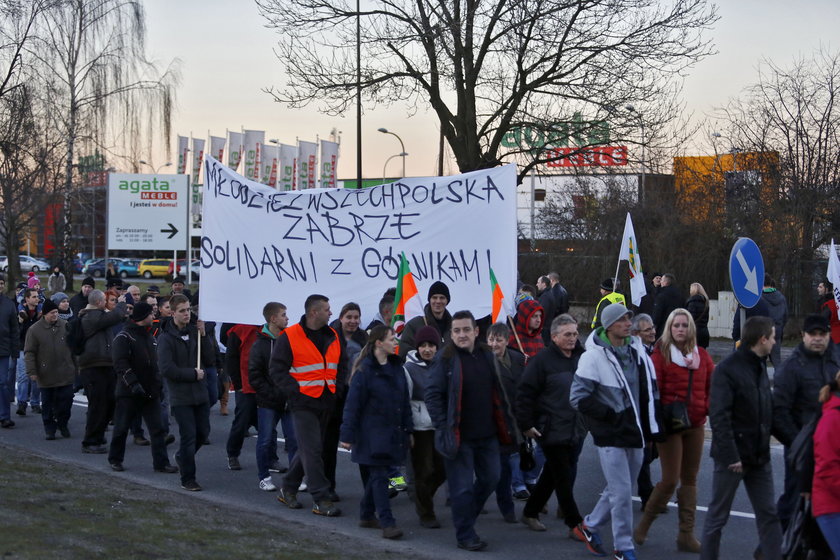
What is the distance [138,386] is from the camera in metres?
10.1

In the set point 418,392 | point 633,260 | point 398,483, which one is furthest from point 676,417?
point 633,260

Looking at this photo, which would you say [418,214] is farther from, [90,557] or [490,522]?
[90,557]

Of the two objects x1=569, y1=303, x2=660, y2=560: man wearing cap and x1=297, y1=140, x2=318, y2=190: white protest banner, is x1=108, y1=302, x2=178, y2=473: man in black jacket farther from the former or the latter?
x1=297, y1=140, x2=318, y2=190: white protest banner

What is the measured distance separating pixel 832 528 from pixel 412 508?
437cm

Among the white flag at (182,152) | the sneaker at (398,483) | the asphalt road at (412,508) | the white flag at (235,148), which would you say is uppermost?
the white flag at (235,148)

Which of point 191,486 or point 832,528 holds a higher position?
point 832,528

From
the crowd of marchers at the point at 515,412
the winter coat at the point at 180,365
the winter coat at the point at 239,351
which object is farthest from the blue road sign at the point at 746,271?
the winter coat at the point at 180,365

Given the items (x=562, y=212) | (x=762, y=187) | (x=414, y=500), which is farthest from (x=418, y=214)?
(x=562, y=212)

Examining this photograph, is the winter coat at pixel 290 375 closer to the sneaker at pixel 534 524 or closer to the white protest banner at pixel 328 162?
the sneaker at pixel 534 524

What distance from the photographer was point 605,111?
2398cm

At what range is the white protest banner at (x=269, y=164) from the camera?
175 feet

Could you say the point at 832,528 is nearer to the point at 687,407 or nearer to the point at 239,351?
the point at 687,407

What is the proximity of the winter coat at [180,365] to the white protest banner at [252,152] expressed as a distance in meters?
43.4

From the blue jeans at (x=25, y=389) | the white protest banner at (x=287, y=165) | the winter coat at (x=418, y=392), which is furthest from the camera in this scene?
the white protest banner at (x=287, y=165)
